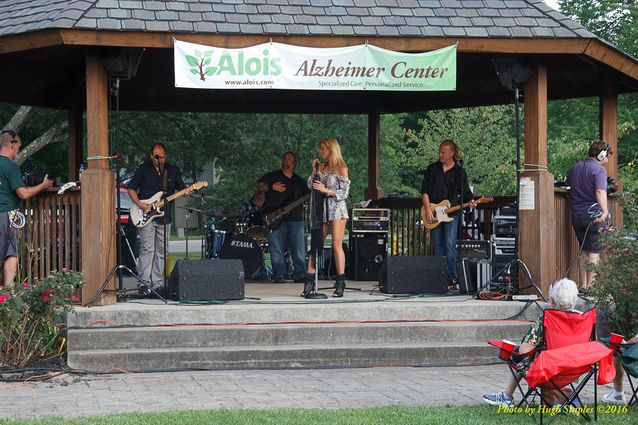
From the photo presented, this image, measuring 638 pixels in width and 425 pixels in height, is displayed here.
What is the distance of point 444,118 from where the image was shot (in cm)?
3141

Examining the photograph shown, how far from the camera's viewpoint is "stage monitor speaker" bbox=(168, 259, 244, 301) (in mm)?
10352

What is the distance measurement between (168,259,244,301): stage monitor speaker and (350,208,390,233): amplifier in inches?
136

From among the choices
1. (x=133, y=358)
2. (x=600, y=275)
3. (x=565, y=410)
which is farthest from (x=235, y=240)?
(x=565, y=410)

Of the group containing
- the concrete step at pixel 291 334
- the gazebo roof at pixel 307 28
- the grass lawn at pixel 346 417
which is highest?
the gazebo roof at pixel 307 28

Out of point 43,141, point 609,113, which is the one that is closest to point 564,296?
point 609,113

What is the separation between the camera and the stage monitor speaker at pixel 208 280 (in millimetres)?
10352

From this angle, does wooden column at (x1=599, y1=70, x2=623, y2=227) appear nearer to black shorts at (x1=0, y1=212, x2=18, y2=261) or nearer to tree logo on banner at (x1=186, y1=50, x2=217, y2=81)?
tree logo on banner at (x1=186, y1=50, x2=217, y2=81)

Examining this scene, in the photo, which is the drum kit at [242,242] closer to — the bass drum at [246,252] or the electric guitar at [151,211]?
the bass drum at [246,252]

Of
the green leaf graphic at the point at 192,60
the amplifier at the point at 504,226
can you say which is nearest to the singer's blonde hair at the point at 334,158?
the green leaf graphic at the point at 192,60

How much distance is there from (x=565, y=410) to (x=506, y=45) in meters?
4.83

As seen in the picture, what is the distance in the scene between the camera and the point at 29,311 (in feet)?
29.5

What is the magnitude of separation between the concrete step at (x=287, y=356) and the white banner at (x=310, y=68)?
2.80 m

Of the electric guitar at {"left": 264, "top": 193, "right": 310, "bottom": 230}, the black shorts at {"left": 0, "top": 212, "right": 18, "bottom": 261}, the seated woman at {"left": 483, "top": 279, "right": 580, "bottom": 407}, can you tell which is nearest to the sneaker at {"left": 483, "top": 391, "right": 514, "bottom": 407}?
the seated woman at {"left": 483, "top": 279, "right": 580, "bottom": 407}

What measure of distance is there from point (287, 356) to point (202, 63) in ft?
10.4
